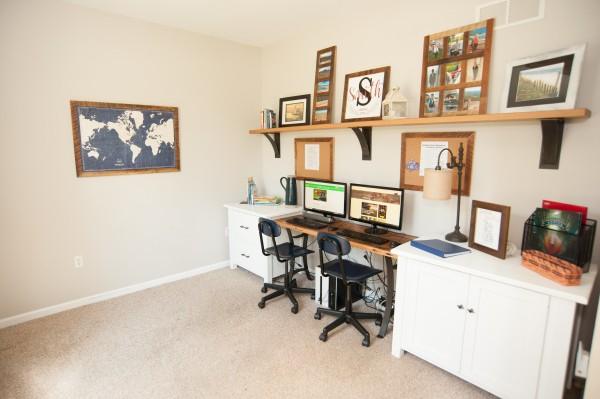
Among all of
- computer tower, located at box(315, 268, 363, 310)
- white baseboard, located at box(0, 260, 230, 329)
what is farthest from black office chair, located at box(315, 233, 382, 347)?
white baseboard, located at box(0, 260, 230, 329)

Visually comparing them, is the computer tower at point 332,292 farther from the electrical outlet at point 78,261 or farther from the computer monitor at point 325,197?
the electrical outlet at point 78,261

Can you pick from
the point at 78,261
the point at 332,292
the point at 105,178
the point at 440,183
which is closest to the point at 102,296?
the point at 78,261

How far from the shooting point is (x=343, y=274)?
2396 millimetres

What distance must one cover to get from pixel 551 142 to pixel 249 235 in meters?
2.65

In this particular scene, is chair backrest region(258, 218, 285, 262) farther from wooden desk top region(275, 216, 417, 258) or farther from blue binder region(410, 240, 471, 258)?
blue binder region(410, 240, 471, 258)

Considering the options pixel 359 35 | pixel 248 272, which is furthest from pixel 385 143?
pixel 248 272

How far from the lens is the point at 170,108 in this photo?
10.8 feet

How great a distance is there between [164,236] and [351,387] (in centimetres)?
241

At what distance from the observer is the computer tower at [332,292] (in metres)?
2.81

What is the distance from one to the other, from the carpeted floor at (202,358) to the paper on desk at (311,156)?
1392mm

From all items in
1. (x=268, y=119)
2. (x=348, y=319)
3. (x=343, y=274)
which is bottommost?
(x=348, y=319)

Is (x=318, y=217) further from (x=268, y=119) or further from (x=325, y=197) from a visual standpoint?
(x=268, y=119)

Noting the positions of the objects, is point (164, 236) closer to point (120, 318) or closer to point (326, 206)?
point (120, 318)

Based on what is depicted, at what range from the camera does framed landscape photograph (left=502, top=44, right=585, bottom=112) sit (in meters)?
1.80
